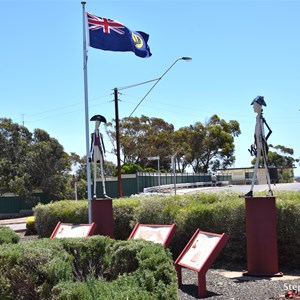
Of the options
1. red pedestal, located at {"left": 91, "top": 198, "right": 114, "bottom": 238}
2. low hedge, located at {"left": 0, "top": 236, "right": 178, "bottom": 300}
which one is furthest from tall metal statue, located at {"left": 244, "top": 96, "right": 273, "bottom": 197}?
red pedestal, located at {"left": 91, "top": 198, "right": 114, "bottom": 238}

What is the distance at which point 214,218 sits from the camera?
11.0m

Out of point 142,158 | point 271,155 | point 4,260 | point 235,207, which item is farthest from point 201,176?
point 4,260

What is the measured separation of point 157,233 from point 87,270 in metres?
2.53

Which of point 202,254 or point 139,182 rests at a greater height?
point 139,182

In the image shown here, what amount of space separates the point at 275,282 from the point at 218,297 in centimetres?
138

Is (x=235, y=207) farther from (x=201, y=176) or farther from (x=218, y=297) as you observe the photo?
(x=201, y=176)

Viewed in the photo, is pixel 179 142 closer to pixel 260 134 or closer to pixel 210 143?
pixel 210 143

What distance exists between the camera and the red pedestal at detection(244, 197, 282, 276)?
907cm

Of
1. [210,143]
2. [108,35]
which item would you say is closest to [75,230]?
[108,35]

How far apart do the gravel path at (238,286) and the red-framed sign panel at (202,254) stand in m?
0.28

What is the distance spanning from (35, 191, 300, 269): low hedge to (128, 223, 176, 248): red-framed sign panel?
1672 mm

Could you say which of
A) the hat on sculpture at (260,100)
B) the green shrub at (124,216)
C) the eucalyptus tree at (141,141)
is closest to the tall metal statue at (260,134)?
the hat on sculpture at (260,100)

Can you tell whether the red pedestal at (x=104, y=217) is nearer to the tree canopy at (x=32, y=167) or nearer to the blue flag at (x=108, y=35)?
the blue flag at (x=108, y=35)

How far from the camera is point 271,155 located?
353ft
